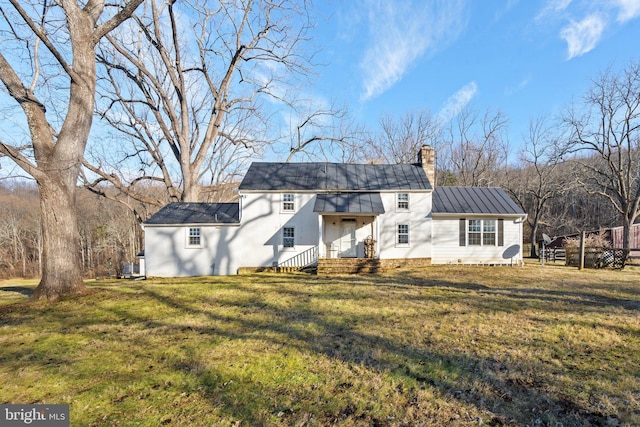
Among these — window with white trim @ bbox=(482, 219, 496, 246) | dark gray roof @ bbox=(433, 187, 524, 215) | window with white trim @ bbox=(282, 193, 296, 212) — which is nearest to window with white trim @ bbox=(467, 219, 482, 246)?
window with white trim @ bbox=(482, 219, 496, 246)

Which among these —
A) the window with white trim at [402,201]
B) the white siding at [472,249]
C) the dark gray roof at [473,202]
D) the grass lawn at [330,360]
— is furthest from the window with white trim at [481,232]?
the grass lawn at [330,360]

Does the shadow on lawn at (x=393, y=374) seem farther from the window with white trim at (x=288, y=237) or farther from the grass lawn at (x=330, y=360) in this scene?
the window with white trim at (x=288, y=237)

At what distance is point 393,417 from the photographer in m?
3.16

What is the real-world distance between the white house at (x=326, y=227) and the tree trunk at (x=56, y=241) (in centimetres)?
691

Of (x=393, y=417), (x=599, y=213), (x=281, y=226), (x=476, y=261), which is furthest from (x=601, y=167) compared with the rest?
(x=393, y=417)

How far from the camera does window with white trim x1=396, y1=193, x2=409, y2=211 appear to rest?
16.4m

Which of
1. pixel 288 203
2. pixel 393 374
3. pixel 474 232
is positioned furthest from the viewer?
pixel 474 232

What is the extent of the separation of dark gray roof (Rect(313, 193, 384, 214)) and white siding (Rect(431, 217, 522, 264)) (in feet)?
12.9

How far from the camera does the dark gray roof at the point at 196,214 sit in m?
15.4

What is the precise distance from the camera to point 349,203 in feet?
50.3

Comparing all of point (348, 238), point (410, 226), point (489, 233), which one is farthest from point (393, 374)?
point (489, 233)

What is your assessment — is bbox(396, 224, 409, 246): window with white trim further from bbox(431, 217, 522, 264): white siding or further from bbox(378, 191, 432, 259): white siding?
bbox(431, 217, 522, 264): white siding

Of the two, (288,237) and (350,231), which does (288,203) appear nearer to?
(288,237)

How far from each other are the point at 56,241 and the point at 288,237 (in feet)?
31.6
